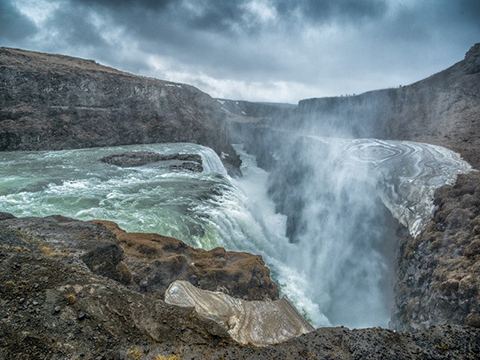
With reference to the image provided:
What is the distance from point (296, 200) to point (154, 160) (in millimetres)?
13336

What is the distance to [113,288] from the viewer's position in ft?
10.3

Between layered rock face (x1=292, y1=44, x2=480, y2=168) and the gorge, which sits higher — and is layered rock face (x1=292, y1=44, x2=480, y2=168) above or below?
above

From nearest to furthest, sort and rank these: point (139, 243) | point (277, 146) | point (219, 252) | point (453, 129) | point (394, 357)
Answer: point (394, 357) → point (139, 243) → point (219, 252) → point (453, 129) → point (277, 146)

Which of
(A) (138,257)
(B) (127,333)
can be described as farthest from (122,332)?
(A) (138,257)

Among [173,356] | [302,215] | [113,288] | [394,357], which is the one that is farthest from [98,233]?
[302,215]

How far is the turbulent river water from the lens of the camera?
11.7 m

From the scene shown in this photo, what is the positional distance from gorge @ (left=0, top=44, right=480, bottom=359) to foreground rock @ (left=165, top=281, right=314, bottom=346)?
1.40ft

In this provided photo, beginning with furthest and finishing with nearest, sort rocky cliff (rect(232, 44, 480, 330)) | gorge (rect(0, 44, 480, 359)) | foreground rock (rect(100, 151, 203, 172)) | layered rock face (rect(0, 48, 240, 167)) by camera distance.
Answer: layered rock face (rect(0, 48, 240, 167))
foreground rock (rect(100, 151, 203, 172))
rocky cliff (rect(232, 44, 480, 330))
gorge (rect(0, 44, 480, 359))

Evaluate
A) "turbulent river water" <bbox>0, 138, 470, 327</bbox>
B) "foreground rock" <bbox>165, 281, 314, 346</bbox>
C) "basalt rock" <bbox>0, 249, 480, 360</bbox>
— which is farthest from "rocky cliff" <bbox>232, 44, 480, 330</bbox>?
"foreground rock" <bbox>165, 281, 314, 346</bbox>

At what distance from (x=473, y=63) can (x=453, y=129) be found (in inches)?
335

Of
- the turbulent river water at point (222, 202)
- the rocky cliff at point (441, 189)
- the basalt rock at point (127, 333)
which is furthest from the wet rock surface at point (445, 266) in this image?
the basalt rock at point (127, 333)

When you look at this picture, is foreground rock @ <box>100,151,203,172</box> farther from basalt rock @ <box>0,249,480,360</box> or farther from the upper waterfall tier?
Result: basalt rock @ <box>0,249,480,360</box>

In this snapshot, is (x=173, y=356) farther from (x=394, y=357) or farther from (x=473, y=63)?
(x=473, y=63)

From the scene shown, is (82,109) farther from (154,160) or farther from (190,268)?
(190,268)
